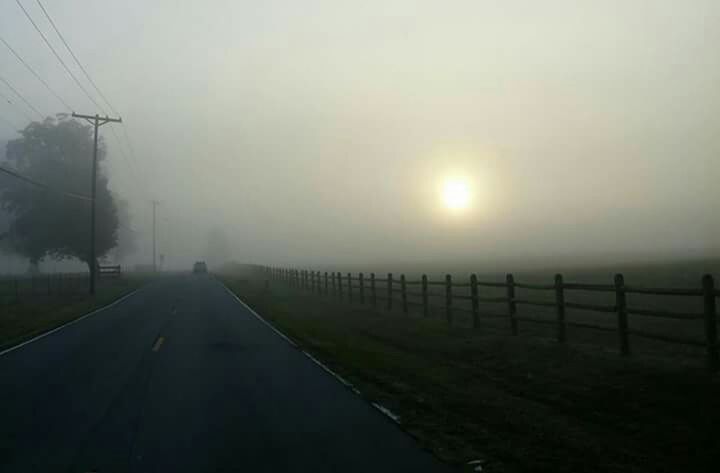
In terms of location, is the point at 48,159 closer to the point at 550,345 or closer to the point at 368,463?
the point at 550,345

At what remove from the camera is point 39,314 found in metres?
30.0

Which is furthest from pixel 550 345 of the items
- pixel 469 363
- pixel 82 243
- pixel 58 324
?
pixel 82 243

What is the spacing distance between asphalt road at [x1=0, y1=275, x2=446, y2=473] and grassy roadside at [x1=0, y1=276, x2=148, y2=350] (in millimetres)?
4949

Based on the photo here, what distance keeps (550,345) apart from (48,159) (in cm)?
5592

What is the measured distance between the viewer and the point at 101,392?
10.9 m

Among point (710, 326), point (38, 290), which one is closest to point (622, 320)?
point (710, 326)

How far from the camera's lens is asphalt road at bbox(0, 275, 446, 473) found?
7086 mm

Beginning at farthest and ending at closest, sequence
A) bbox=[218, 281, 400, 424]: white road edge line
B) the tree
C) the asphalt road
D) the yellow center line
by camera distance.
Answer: the tree
the yellow center line
bbox=[218, 281, 400, 424]: white road edge line
the asphalt road

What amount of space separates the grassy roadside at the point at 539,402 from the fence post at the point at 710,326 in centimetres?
32

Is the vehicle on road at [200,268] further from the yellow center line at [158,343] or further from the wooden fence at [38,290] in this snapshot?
the yellow center line at [158,343]

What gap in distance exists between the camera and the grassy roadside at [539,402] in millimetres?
7348

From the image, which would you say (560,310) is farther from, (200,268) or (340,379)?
(200,268)

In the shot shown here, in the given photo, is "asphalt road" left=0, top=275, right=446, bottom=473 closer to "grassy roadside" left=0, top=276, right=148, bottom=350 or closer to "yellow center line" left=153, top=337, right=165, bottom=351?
"yellow center line" left=153, top=337, right=165, bottom=351

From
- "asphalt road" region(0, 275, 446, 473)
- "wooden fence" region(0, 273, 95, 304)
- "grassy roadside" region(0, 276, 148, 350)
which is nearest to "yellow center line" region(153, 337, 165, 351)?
"asphalt road" region(0, 275, 446, 473)
